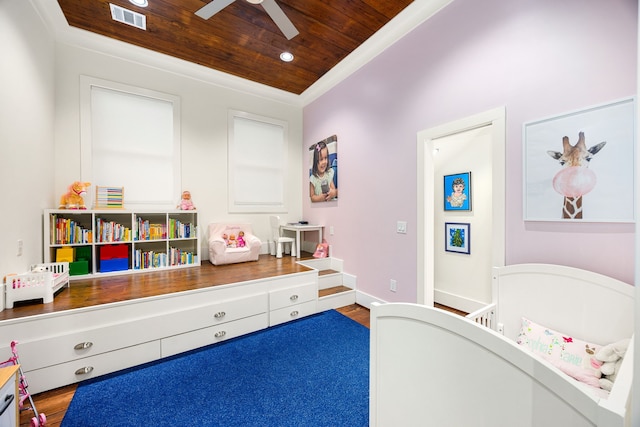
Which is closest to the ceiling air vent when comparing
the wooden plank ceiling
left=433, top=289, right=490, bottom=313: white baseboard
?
the wooden plank ceiling

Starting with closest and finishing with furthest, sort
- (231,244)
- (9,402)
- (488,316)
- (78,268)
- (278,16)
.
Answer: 1. (9,402)
2. (488,316)
3. (278,16)
4. (78,268)
5. (231,244)

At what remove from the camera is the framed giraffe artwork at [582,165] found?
1.32 metres

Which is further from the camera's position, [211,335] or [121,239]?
[121,239]

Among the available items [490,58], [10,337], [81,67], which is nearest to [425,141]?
[490,58]

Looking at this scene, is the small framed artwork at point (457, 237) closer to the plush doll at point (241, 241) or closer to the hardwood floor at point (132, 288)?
the hardwood floor at point (132, 288)

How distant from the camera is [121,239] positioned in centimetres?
279

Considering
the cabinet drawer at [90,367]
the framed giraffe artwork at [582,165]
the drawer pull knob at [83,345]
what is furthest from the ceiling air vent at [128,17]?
the framed giraffe artwork at [582,165]

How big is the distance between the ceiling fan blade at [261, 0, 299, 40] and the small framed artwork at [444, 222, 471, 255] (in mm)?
2796

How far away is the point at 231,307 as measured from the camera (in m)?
2.33

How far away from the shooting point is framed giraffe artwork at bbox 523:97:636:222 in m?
1.32

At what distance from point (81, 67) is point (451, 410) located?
14.0ft

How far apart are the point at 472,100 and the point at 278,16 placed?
5.74 ft

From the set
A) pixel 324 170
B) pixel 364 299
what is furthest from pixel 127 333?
pixel 324 170

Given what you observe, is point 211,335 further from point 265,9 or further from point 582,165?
point 582,165
